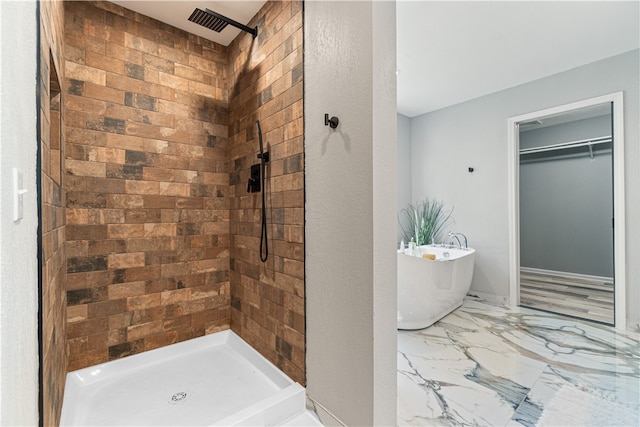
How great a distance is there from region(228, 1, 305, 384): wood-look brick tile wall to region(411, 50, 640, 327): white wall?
3033 millimetres

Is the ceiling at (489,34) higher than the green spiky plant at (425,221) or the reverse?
higher

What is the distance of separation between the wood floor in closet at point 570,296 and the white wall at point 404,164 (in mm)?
1946

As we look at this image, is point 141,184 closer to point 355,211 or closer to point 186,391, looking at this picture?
point 186,391

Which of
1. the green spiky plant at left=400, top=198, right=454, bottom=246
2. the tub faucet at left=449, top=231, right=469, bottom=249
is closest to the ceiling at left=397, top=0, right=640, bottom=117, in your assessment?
the green spiky plant at left=400, top=198, right=454, bottom=246

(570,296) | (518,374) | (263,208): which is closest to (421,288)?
(518,374)

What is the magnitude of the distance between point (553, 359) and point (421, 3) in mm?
2914

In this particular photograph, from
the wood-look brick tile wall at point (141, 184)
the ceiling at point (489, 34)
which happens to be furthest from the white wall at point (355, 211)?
the wood-look brick tile wall at point (141, 184)

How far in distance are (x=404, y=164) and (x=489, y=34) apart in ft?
7.27

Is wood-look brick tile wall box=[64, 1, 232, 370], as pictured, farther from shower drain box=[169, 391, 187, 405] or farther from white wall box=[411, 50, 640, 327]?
white wall box=[411, 50, 640, 327]

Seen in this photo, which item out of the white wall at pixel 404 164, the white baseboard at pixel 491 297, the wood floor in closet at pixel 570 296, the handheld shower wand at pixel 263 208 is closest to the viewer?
the handheld shower wand at pixel 263 208

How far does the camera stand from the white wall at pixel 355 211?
1362 millimetres

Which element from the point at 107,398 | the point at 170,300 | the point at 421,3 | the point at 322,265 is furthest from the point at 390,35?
the point at 107,398

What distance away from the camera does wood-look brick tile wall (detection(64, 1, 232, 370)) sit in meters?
1.98

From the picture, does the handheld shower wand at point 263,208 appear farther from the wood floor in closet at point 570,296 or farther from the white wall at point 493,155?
the wood floor in closet at point 570,296
